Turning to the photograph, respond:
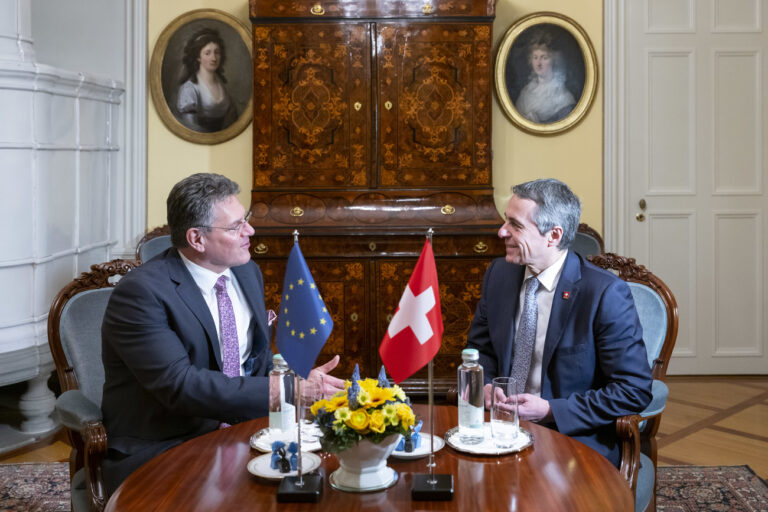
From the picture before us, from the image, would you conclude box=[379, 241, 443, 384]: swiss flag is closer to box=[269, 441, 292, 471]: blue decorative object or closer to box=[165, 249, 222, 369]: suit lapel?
box=[269, 441, 292, 471]: blue decorative object

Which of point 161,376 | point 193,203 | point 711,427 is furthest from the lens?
point 711,427

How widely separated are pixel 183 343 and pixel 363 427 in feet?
3.09

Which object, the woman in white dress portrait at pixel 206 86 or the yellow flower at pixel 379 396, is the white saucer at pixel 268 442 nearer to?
the yellow flower at pixel 379 396

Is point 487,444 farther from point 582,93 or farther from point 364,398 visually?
point 582,93

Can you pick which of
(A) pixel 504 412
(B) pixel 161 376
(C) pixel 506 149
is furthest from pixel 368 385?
(C) pixel 506 149

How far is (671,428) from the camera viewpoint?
15.6 feet

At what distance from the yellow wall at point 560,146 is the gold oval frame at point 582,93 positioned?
41 mm

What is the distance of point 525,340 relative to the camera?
2.75 meters

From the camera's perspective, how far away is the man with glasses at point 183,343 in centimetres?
241

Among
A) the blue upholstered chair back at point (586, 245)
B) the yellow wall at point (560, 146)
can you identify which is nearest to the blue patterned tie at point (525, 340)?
the blue upholstered chair back at point (586, 245)

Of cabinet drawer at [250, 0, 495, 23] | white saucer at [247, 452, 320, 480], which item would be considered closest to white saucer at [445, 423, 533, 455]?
white saucer at [247, 452, 320, 480]

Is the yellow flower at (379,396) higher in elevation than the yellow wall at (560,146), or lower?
lower

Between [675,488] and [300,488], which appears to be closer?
[300,488]

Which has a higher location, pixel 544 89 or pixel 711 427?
pixel 544 89
